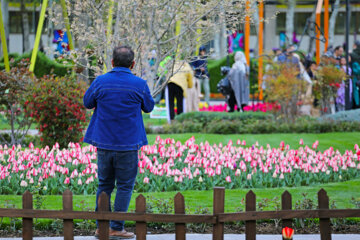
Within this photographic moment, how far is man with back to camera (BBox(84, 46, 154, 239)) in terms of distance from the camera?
18.7 ft

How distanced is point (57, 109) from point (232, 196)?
477cm

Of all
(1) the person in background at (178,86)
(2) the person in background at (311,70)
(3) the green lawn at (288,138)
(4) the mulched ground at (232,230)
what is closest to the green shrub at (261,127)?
(3) the green lawn at (288,138)

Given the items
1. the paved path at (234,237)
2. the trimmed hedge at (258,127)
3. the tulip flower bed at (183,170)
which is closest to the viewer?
the paved path at (234,237)

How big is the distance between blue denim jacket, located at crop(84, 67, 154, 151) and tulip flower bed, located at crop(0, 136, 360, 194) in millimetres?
2317

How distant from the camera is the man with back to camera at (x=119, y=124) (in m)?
5.71

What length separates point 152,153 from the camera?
35.5 ft

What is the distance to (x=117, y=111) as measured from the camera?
5.71m

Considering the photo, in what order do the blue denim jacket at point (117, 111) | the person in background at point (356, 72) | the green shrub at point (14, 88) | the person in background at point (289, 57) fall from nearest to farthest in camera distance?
the blue denim jacket at point (117, 111)
the green shrub at point (14, 88)
the person in background at point (289, 57)
the person in background at point (356, 72)

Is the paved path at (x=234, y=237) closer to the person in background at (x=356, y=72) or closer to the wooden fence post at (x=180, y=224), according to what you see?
the wooden fence post at (x=180, y=224)

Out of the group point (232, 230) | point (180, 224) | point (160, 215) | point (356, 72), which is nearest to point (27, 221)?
point (160, 215)

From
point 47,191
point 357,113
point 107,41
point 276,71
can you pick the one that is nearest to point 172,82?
point 276,71

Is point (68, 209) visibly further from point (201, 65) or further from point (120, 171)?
point (201, 65)

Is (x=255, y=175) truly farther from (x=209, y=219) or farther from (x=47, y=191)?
(x=209, y=219)

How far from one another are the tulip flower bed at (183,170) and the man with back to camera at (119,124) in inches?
87.1
